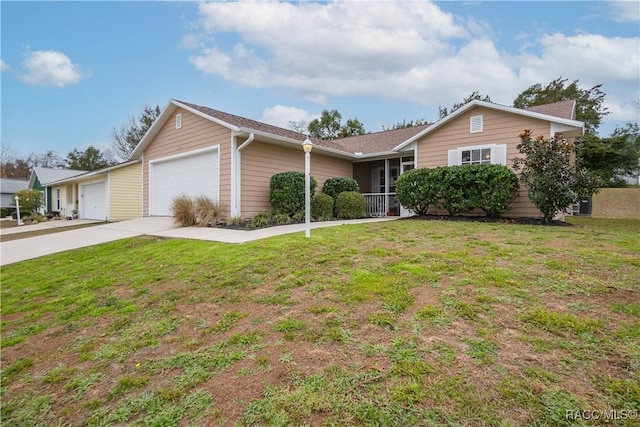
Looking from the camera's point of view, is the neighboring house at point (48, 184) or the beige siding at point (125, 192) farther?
the neighboring house at point (48, 184)

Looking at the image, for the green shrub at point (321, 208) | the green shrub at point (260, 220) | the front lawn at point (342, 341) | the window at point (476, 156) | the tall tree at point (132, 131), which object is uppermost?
the tall tree at point (132, 131)

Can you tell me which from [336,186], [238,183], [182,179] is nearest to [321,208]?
[336,186]

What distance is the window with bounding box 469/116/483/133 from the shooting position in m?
9.95

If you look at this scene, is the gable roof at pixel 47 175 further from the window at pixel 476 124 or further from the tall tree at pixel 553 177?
the tall tree at pixel 553 177

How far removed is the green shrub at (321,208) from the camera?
10344 millimetres

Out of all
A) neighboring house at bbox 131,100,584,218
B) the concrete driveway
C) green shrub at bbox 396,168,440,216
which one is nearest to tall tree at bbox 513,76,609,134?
neighboring house at bbox 131,100,584,218

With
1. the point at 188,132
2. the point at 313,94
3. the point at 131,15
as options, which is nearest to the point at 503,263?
the point at 188,132

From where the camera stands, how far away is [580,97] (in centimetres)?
2412

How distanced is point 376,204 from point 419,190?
350 centimetres

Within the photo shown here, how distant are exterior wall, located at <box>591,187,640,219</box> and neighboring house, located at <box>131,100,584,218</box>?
7.86 m

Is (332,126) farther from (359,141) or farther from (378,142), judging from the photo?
(378,142)

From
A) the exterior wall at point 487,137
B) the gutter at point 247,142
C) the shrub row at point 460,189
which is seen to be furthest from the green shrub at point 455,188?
the gutter at point 247,142

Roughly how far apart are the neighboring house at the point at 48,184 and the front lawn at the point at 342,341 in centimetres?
2411

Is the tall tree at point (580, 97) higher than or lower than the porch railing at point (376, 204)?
higher
